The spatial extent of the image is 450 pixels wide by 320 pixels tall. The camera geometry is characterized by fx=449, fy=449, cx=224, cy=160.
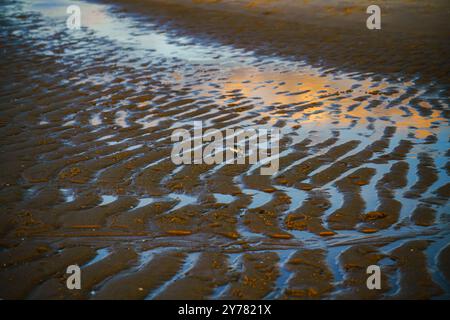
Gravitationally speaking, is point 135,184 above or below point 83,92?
below

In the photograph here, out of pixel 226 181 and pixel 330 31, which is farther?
pixel 330 31

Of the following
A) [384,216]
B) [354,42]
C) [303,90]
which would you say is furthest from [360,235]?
[354,42]

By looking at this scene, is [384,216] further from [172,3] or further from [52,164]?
[172,3]

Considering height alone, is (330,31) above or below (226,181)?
above

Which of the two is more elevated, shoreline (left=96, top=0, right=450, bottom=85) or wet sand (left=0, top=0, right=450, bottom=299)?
shoreline (left=96, top=0, right=450, bottom=85)

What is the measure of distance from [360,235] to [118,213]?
1940 mm

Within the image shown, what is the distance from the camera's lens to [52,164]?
15.3 ft

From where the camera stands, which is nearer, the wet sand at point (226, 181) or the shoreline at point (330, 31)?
the wet sand at point (226, 181)

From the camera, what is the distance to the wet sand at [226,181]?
2975mm

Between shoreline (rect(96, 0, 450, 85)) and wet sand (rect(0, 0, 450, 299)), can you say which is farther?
shoreline (rect(96, 0, 450, 85))

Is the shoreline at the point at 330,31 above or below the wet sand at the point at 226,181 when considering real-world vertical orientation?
above

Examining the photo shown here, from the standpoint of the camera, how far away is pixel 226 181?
4281 millimetres

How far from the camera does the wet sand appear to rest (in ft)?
9.76
